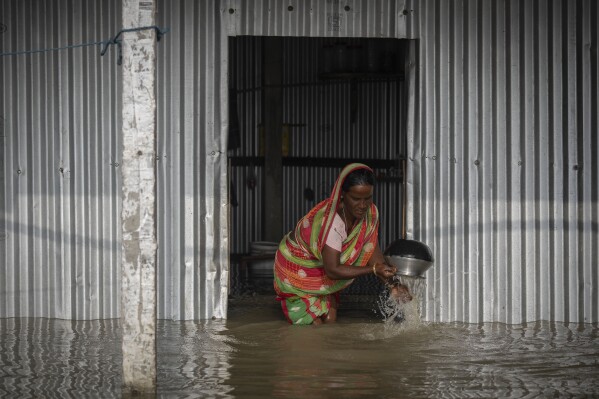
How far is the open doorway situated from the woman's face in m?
7.41

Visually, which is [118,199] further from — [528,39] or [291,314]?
[528,39]

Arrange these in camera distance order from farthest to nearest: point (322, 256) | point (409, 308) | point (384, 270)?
point (409, 308) < point (322, 256) < point (384, 270)

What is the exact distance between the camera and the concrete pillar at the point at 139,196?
501 cm

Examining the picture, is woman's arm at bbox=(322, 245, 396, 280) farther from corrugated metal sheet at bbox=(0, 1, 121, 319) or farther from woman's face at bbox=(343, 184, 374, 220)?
corrugated metal sheet at bbox=(0, 1, 121, 319)

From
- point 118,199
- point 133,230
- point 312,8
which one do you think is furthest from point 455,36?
point 133,230

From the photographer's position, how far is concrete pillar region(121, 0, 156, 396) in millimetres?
5008

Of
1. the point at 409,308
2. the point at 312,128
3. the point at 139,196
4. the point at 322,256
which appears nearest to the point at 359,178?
the point at 322,256

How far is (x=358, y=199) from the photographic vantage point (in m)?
6.98

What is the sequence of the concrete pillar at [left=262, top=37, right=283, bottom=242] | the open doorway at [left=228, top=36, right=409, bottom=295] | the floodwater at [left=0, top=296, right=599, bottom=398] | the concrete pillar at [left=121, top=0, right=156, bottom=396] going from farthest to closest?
the open doorway at [left=228, top=36, right=409, bottom=295] < the concrete pillar at [left=262, top=37, right=283, bottom=242] < the floodwater at [left=0, top=296, right=599, bottom=398] < the concrete pillar at [left=121, top=0, right=156, bottom=396]

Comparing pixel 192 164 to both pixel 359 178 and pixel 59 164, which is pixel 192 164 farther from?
pixel 359 178

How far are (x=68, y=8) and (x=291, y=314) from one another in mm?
3386

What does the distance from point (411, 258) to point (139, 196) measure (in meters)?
2.69

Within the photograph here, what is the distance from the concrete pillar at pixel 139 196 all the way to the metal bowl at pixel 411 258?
2519 millimetres

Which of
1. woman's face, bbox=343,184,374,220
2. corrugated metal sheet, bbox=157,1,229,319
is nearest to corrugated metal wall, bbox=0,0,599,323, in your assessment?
corrugated metal sheet, bbox=157,1,229,319
